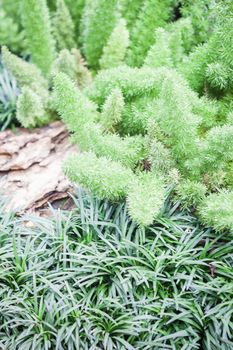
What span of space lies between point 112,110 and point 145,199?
61cm

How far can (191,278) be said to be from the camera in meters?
1.92

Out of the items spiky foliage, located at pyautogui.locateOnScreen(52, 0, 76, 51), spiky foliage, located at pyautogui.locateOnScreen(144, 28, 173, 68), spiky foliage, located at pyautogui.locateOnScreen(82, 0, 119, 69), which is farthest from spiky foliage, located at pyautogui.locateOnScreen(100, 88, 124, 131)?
spiky foliage, located at pyautogui.locateOnScreen(52, 0, 76, 51)

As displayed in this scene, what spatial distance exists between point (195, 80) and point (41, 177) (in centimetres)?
103

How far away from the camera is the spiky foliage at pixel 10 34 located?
328cm

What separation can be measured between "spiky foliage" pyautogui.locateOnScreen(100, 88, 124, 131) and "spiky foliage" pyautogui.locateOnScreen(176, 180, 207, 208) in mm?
539

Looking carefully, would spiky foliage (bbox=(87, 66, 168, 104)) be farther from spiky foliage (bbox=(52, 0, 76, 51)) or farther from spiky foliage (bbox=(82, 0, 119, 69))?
spiky foliage (bbox=(52, 0, 76, 51))

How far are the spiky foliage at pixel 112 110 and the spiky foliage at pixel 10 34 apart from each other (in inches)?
53.5

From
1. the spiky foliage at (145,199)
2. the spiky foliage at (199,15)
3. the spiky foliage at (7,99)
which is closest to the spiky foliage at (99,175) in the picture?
the spiky foliage at (145,199)

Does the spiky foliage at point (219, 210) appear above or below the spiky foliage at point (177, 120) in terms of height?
below

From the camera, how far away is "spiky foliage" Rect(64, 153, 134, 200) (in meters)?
2.02

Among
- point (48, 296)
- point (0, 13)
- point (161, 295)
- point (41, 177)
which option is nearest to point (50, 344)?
point (48, 296)

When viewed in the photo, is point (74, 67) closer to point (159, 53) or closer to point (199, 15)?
point (159, 53)

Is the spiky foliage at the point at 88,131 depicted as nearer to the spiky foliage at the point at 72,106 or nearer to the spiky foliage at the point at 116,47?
the spiky foliage at the point at 72,106

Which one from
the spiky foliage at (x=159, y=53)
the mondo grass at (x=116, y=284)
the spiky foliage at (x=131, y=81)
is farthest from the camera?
the spiky foliage at (x=159, y=53)
